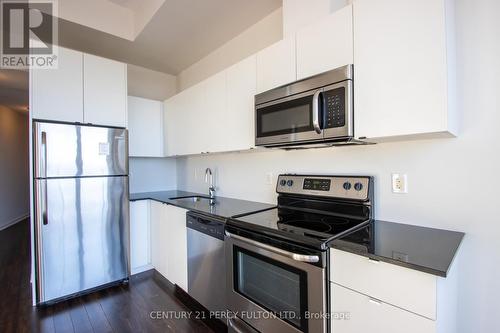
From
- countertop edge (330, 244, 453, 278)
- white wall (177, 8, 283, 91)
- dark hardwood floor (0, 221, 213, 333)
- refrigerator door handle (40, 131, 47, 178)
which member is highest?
white wall (177, 8, 283, 91)

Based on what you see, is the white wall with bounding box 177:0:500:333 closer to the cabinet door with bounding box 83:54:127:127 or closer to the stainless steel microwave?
the stainless steel microwave

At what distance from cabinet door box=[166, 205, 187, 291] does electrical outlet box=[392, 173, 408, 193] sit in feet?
5.50

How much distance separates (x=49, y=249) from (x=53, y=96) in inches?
54.8

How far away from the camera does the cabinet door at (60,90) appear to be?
7.06 ft

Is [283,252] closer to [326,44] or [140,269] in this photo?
[326,44]

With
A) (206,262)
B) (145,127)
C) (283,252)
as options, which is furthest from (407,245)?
(145,127)

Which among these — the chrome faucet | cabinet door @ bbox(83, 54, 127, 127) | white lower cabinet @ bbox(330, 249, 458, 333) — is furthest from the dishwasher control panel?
cabinet door @ bbox(83, 54, 127, 127)

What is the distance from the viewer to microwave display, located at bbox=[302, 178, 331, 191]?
1778mm

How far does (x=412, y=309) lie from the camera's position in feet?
3.09

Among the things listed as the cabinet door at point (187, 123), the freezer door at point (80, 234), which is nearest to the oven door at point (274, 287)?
the cabinet door at point (187, 123)

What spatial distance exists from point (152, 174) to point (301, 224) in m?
2.59

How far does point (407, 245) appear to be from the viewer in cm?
113

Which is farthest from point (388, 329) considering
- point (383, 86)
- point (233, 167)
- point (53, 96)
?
point (53, 96)

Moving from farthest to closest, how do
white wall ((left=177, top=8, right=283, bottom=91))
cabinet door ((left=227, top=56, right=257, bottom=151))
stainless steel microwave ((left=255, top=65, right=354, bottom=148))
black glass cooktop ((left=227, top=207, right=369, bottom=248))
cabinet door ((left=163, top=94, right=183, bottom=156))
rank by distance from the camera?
cabinet door ((left=163, top=94, right=183, bottom=156)), white wall ((left=177, top=8, right=283, bottom=91)), cabinet door ((left=227, top=56, right=257, bottom=151)), stainless steel microwave ((left=255, top=65, right=354, bottom=148)), black glass cooktop ((left=227, top=207, right=369, bottom=248))
